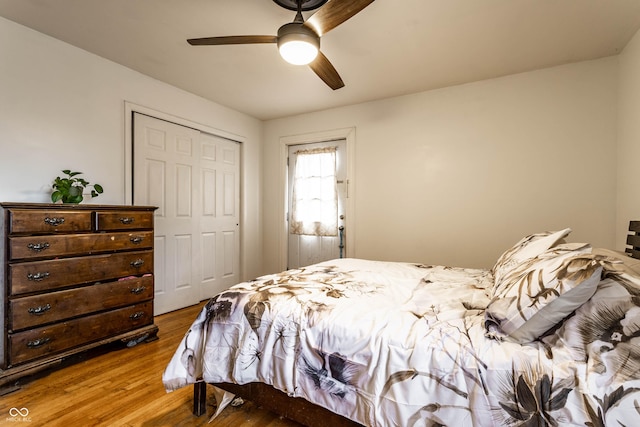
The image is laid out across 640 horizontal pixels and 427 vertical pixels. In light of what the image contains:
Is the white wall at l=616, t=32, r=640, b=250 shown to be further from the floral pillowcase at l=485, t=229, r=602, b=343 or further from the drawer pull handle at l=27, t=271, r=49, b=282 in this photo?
the drawer pull handle at l=27, t=271, r=49, b=282

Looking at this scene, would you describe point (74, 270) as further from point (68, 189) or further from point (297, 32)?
point (297, 32)

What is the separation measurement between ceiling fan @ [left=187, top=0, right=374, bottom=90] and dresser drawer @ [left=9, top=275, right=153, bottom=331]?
1917 millimetres

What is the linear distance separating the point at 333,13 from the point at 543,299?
5.38 feet

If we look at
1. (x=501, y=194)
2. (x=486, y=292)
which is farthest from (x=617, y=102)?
(x=486, y=292)

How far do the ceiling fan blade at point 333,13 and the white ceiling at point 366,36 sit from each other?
45cm

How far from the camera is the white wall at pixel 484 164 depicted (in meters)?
2.57

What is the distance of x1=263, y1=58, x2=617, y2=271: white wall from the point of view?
2574 millimetres

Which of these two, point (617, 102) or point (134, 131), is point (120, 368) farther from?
point (617, 102)

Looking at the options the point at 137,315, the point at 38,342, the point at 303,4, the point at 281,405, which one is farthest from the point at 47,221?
the point at 303,4

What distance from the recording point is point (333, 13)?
1.55 meters

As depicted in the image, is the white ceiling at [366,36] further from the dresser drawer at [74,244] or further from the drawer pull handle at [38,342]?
the drawer pull handle at [38,342]

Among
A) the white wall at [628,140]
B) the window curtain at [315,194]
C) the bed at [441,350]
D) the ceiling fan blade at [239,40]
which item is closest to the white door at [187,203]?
the window curtain at [315,194]

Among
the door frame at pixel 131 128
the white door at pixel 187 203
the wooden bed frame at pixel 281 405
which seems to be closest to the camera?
the wooden bed frame at pixel 281 405

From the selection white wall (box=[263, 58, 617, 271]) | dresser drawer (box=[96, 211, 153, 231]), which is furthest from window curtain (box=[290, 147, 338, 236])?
dresser drawer (box=[96, 211, 153, 231])
